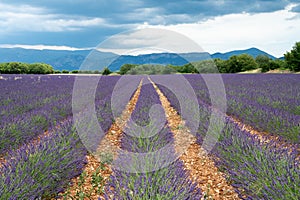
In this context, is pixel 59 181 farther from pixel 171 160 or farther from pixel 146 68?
pixel 146 68

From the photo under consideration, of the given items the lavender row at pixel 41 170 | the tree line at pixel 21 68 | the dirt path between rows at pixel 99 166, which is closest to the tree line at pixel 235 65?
the tree line at pixel 21 68

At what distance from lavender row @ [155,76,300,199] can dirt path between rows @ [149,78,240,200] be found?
12 cm

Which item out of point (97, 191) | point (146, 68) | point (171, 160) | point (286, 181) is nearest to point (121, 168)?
point (97, 191)

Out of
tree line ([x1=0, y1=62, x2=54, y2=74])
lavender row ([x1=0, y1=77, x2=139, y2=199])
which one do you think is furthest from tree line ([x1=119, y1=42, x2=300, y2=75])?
lavender row ([x1=0, y1=77, x2=139, y2=199])

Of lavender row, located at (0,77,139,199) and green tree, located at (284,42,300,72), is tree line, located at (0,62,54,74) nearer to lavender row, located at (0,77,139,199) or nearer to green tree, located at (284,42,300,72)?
green tree, located at (284,42,300,72)

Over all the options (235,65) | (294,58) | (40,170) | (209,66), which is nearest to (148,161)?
(40,170)

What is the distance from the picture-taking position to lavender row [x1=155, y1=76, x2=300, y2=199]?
2.60 m

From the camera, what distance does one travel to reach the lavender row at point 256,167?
2598 mm

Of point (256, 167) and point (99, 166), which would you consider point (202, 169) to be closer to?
point (256, 167)

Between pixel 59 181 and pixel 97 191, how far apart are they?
0.44 metres

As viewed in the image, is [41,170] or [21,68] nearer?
[41,170]

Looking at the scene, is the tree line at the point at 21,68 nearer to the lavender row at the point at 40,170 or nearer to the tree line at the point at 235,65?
the tree line at the point at 235,65

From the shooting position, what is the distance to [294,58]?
32.7 m

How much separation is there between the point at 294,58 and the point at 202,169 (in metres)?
32.7
